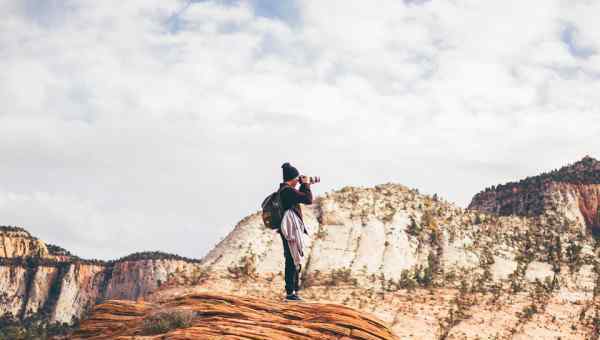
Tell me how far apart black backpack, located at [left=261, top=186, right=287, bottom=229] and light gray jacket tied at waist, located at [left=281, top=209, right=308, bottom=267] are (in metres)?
0.15

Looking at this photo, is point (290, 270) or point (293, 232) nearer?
point (293, 232)

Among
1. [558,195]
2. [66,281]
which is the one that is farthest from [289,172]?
[66,281]

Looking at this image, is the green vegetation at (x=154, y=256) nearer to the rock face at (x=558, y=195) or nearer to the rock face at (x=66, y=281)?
the rock face at (x=66, y=281)

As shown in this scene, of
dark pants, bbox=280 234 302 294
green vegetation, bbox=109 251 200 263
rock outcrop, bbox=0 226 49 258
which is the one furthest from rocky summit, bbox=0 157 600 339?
rock outcrop, bbox=0 226 49 258

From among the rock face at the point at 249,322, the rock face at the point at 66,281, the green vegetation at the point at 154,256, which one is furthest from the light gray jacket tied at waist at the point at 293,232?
the green vegetation at the point at 154,256

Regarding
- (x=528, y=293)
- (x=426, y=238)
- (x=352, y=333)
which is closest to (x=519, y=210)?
(x=426, y=238)

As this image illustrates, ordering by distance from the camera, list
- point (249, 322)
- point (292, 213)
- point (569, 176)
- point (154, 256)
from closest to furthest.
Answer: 1. point (249, 322)
2. point (292, 213)
3. point (569, 176)
4. point (154, 256)

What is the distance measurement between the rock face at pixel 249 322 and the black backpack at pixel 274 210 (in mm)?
1693

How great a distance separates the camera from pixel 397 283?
39.4m

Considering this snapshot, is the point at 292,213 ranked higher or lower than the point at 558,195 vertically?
lower

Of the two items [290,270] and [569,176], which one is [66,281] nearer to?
[569,176]

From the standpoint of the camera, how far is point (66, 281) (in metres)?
111

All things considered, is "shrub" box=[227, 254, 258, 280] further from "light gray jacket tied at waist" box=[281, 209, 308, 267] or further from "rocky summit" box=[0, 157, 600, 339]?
"light gray jacket tied at waist" box=[281, 209, 308, 267]

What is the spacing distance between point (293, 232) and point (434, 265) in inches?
1174
